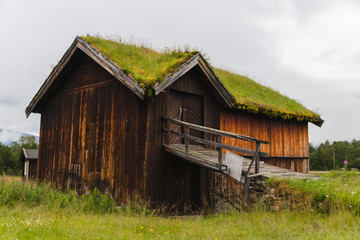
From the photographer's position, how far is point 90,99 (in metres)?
13.9

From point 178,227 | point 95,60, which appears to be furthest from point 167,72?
point 178,227

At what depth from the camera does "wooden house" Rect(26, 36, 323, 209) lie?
1166 cm

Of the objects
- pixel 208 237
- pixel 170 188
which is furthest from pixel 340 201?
pixel 170 188

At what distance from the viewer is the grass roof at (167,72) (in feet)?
38.0

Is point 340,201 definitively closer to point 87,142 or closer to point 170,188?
point 170,188

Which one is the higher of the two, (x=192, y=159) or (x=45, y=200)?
(x=192, y=159)

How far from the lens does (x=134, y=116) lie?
12.1 m

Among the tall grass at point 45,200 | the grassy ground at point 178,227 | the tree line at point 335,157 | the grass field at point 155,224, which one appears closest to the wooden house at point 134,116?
the tall grass at point 45,200

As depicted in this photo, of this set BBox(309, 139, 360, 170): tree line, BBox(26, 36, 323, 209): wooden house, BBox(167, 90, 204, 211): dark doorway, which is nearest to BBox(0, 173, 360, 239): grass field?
BBox(26, 36, 323, 209): wooden house

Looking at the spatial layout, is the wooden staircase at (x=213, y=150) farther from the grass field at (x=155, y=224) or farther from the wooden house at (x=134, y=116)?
the grass field at (x=155, y=224)

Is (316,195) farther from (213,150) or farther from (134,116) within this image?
(134,116)

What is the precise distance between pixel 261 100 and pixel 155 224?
10.5 metres

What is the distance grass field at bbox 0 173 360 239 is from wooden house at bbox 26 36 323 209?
214cm

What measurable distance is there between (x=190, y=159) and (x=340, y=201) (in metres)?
4.31
